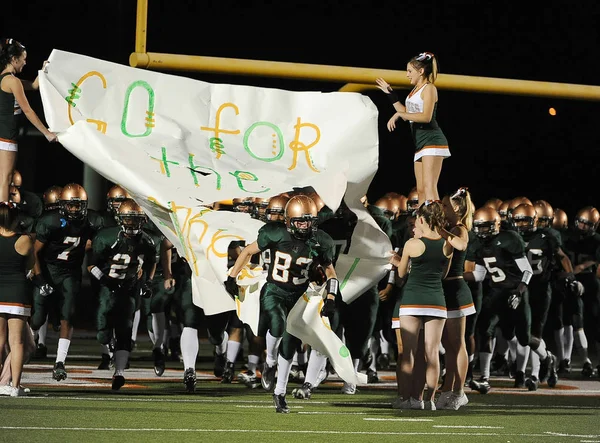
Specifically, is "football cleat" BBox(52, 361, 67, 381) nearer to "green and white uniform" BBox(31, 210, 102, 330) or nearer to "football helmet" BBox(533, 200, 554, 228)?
"green and white uniform" BBox(31, 210, 102, 330)

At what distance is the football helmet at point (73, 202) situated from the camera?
41.4 ft

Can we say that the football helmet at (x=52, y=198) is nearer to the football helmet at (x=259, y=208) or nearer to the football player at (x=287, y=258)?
the football helmet at (x=259, y=208)

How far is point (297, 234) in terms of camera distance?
10.6 m

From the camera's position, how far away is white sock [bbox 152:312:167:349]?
1345 cm

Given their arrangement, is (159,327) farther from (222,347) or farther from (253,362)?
(253,362)

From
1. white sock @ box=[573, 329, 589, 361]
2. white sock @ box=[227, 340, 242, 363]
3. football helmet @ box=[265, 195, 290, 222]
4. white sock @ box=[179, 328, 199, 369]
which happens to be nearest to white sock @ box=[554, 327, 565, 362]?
white sock @ box=[573, 329, 589, 361]

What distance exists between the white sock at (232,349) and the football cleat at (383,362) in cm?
272

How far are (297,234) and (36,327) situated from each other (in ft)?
11.4

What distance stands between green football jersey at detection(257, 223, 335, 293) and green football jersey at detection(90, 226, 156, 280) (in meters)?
1.80

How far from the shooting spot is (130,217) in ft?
39.9

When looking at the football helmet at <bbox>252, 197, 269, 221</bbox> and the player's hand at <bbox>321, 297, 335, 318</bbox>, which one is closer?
the player's hand at <bbox>321, 297, 335, 318</bbox>

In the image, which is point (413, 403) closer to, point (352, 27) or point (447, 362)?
point (447, 362)

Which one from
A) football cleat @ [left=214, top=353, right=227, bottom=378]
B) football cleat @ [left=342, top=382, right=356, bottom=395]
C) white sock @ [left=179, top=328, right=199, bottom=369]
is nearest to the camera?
white sock @ [left=179, top=328, right=199, bottom=369]

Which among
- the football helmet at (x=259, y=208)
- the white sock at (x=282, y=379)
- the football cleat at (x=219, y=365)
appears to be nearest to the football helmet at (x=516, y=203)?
the football helmet at (x=259, y=208)
